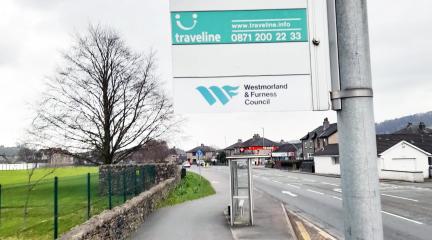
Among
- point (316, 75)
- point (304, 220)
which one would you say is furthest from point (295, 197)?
point (316, 75)

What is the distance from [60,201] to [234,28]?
1228 centimetres

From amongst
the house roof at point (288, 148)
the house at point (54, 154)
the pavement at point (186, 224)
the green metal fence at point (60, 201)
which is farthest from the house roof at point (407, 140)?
the house roof at point (288, 148)

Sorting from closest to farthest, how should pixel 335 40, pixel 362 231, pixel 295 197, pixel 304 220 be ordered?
pixel 362 231
pixel 335 40
pixel 304 220
pixel 295 197

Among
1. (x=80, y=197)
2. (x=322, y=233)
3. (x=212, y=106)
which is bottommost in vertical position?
(x=322, y=233)

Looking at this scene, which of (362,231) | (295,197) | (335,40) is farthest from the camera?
(295,197)

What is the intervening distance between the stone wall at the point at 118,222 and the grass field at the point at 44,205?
1.02 metres

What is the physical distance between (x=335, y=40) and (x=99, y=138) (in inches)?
1484

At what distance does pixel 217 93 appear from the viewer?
2344 millimetres

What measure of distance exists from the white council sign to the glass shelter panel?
13.6 m

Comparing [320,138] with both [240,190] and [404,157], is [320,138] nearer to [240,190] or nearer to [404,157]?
[404,157]

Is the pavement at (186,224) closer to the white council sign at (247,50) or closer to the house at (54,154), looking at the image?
the white council sign at (247,50)

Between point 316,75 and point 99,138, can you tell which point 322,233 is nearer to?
point 316,75

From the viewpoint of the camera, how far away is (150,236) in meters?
14.1

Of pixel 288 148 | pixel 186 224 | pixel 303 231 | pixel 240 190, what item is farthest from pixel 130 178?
pixel 288 148
